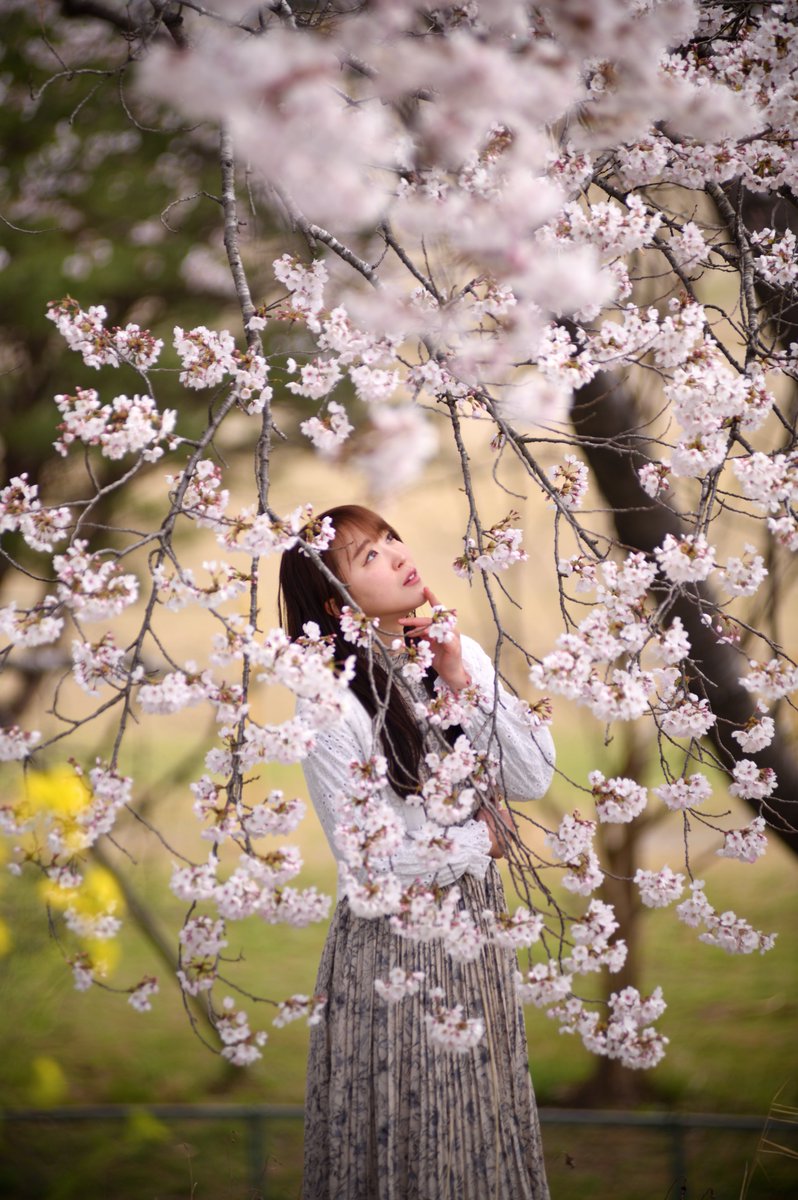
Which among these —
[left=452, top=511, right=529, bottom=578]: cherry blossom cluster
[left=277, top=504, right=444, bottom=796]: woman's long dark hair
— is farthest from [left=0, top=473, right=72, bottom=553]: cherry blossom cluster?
[left=452, top=511, right=529, bottom=578]: cherry blossom cluster

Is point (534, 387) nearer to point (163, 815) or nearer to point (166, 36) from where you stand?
point (166, 36)

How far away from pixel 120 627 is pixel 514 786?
8.56 ft

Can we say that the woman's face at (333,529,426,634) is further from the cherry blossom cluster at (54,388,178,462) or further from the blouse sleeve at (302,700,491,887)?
the cherry blossom cluster at (54,388,178,462)

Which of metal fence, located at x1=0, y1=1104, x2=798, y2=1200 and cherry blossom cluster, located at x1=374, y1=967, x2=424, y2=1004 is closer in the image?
cherry blossom cluster, located at x1=374, y1=967, x2=424, y2=1004

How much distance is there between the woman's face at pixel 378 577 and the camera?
1.48 m

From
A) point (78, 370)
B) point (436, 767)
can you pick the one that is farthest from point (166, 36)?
point (78, 370)

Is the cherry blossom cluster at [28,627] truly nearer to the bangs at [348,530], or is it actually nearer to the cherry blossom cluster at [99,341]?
the cherry blossom cluster at [99,341]

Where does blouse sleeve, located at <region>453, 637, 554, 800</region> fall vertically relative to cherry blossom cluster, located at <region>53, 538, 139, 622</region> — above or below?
below

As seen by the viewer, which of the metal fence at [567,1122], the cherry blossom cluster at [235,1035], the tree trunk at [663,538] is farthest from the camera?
the metal fence at [567,1122]

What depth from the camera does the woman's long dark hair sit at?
1.45m

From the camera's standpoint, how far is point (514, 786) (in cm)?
150

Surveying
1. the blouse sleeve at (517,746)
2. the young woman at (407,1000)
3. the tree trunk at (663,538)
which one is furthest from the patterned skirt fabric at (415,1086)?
the tree trunk at (663,538)

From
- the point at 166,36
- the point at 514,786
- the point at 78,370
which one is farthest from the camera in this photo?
the point at 78,370

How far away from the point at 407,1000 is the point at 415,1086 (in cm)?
11
